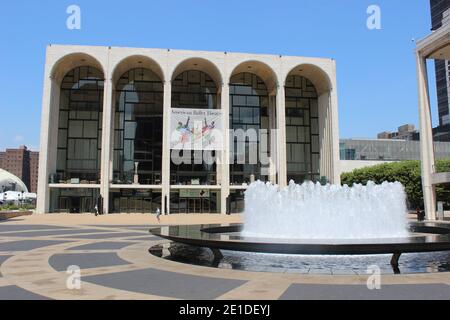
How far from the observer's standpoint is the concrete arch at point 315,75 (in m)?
57.3

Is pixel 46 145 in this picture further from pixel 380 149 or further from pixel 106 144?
pixel 380 149

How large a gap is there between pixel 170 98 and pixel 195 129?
17.9 feet

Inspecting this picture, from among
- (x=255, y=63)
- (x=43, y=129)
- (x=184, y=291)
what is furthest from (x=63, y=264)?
(x=255, y=63)

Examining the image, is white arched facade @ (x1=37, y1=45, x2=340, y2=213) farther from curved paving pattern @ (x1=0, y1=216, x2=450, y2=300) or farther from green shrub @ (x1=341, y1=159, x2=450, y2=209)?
curved paving pattern @ (x1=0, y1=216, x2=450, y2=300)

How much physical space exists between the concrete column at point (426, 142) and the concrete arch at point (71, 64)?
3827cm

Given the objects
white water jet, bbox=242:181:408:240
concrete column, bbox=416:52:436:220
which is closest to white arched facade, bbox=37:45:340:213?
concrete column, bbox=416:52:436:220

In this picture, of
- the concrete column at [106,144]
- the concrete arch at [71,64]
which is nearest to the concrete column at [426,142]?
the concrete column at [106,144]

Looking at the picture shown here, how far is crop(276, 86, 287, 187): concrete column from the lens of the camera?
2122 inches

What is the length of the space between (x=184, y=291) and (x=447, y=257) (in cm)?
911

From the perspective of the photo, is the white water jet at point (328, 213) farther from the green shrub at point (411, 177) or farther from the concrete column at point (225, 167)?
the green shrub at point (411, 177)

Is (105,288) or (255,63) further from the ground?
(255,63)

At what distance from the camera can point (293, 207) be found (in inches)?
675

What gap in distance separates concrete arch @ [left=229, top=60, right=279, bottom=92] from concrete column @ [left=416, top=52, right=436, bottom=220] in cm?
1869
